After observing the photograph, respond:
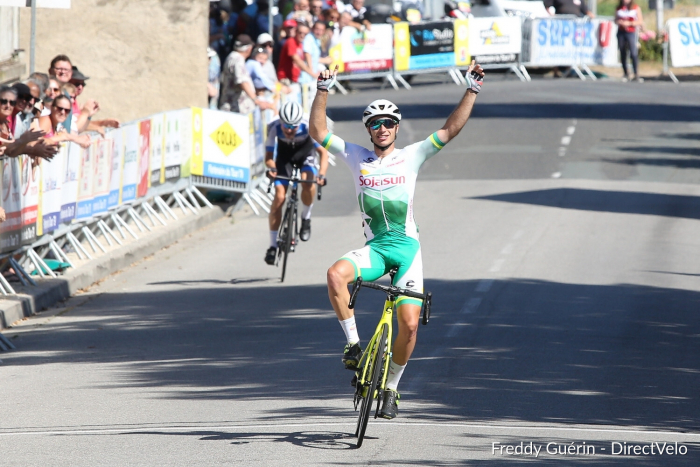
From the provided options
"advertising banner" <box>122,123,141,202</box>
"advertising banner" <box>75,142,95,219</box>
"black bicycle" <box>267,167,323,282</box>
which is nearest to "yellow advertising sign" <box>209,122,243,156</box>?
"advertising banner" <box>122,123,141,202</box>

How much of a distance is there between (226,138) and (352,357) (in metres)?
12.8

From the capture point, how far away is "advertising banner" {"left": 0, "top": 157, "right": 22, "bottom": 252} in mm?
12625

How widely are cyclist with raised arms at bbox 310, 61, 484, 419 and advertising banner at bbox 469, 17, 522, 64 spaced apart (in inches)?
1203

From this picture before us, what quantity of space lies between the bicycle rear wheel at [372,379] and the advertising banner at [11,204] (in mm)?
6175

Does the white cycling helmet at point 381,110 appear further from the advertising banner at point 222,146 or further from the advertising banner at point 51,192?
the advertising banner at point 222,146

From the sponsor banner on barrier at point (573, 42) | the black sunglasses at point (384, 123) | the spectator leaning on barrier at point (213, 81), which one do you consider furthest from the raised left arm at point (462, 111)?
the sponsor banner on barrier at point (573, 42)

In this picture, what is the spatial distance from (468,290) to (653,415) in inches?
213

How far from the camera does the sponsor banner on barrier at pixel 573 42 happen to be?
39513mm

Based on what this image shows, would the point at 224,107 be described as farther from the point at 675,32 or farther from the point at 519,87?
the point at 675,32

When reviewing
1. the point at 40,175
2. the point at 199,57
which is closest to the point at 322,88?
the point at 40,175

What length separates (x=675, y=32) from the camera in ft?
134

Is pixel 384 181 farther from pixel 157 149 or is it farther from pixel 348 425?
pixel 157 149

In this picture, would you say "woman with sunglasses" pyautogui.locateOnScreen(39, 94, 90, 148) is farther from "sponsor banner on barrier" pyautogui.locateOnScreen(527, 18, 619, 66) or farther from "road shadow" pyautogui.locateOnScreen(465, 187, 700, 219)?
"sponsor banner on barrier" pyautogui.locateOnScreen(527, 18, 619, 66)

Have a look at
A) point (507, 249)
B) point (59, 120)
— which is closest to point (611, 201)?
point (507, 249)
